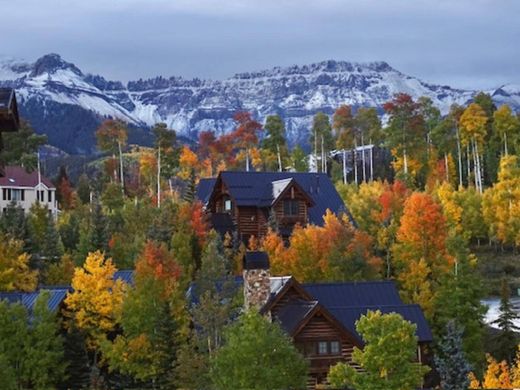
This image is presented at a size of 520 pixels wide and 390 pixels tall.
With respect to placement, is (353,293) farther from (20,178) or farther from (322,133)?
(322,133)

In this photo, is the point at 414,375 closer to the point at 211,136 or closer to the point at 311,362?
the point at 311,362

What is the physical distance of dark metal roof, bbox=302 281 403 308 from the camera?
163ft

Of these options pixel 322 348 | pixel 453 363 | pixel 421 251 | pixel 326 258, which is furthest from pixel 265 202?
pixel 453 363

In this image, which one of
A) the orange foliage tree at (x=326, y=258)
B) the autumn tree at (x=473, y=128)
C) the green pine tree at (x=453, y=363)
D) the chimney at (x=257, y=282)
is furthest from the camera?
the autumn tree at (x=473, y=128)

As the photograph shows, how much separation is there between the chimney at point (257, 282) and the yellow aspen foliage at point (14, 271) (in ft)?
46.0

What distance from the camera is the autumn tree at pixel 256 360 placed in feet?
119

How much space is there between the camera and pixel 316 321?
46.6 metres

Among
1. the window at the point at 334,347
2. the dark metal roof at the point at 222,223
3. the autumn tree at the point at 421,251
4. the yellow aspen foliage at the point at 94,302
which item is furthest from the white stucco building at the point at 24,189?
the window at the point at 334,347

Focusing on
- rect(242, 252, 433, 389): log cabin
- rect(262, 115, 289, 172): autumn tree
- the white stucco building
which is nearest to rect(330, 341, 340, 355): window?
rect(242, 252, 433, 389): log cabin

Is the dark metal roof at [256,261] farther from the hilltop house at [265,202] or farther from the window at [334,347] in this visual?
the hilltop house at [265,202]

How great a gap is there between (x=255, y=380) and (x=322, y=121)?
106 meters

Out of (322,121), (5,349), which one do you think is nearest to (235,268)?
(5,349)

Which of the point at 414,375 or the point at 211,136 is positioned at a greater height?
the point at 211,136

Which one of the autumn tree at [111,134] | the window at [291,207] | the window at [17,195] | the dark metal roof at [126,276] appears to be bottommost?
the dark metal roof at [126,276]
